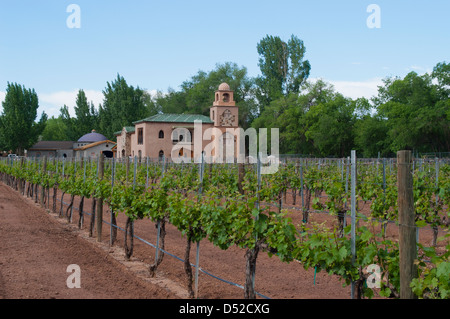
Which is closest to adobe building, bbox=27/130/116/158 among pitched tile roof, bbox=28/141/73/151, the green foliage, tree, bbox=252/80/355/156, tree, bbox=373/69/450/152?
pitched tile roof, bbox=28/141/73/151

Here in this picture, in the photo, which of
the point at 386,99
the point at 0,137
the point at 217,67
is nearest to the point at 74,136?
the point at 0,137

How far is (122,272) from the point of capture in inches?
339

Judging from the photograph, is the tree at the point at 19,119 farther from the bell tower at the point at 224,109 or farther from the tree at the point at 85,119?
the bell tower at the point at 224,109

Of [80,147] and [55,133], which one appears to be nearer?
[80,147]

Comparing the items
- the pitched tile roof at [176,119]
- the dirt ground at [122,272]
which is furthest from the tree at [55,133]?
the dirt ground at [122,272]

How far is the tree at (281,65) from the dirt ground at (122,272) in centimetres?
5424

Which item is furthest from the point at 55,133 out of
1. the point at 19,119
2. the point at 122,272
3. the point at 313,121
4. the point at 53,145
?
the point at 122,272

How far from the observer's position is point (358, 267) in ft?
16.7

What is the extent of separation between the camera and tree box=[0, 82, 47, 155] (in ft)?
217

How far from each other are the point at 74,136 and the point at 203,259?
7474cm

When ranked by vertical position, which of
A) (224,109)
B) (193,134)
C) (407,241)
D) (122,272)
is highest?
(224,109)

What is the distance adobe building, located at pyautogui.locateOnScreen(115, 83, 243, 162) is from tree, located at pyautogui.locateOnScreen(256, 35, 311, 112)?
12.9m

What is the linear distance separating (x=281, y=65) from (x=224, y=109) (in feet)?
53.5

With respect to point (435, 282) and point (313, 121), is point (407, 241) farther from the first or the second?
point (313, 121)
